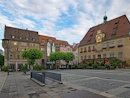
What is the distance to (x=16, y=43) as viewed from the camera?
159 feet

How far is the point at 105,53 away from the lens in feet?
143

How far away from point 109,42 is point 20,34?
39.3 m

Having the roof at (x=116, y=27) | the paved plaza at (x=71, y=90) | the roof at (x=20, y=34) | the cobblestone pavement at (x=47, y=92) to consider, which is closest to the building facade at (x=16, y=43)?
the roof at (x=20, y=34)

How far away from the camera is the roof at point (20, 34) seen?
1882 inches

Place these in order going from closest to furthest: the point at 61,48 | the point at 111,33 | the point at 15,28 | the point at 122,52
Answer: the point at 122,52 → the point at 111,33 → the point at 15,28 → the point at 61,48

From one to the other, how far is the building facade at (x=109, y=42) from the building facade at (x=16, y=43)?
25313 millimetres

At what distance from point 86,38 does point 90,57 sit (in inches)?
416

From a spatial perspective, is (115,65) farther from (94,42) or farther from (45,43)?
(45,43)

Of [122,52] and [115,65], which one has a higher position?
[122,52]

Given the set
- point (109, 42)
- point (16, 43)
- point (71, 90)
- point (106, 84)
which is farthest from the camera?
point (16, 43)

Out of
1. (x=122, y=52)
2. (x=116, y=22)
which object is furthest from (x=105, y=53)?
(x=116, y=22)

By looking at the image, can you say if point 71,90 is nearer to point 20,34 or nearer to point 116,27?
point 116,27

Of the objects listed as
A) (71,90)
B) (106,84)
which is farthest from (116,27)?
(71,90)

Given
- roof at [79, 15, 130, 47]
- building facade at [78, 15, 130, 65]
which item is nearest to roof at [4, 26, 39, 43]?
building facade at [78, 15, 130, 65]
